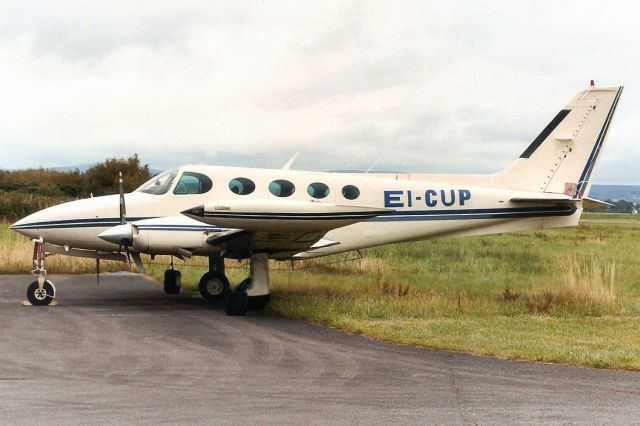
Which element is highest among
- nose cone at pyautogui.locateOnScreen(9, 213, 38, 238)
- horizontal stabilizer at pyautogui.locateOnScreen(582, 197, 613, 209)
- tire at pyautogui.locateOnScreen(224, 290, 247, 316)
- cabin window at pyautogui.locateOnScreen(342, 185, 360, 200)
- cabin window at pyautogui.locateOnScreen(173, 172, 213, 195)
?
cabin window at pyautogui.locateOnScreen(173, 172, 213, 195)

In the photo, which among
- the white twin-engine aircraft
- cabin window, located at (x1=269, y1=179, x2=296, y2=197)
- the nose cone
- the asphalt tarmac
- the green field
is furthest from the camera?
cabin window, located at (x1=269, y1=179, x2=296, y2=197)

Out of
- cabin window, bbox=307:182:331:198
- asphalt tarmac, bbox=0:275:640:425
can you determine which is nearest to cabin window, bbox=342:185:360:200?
cabin window, bbox=307:182:331:198

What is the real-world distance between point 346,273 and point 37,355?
333 inches

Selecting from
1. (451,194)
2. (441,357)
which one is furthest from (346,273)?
(441,357)

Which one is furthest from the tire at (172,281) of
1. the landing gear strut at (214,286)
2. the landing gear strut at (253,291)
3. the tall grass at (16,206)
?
the tall grass at (16,206)

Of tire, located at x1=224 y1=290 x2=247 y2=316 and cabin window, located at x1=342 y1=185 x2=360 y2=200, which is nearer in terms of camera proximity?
tire, located at x1=224 y1=290 x2=247 y2=316

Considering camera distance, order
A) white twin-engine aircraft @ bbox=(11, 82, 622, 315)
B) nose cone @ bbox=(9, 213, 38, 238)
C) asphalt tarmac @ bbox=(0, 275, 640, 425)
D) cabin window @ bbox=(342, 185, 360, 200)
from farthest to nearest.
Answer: cabin window @ bbox=(342, 185, 360, 200)
nose cone @ bbox=(9, 213, 38, 238)
white twin-engine aircraft @ bbox=(11, 82, 622, 315)
asphalt tarmac @ bbox=(0, 275, 640, 425)

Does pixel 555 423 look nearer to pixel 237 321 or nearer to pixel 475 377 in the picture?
pixel 475 377

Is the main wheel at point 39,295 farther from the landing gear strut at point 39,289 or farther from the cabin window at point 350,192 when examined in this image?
the cabin window at point 350,192

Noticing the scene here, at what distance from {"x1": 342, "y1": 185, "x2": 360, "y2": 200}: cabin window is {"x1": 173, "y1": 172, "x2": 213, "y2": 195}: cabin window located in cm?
275

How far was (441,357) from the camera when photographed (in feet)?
36.5

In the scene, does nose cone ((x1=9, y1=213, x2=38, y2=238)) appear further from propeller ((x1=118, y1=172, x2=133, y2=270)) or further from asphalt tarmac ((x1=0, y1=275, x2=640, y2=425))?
asphalt tarmac ((x1=0, y1=275, x2=640, y2=425))

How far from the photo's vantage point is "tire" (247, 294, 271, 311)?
52.6ft

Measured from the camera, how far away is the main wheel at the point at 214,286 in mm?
18516
